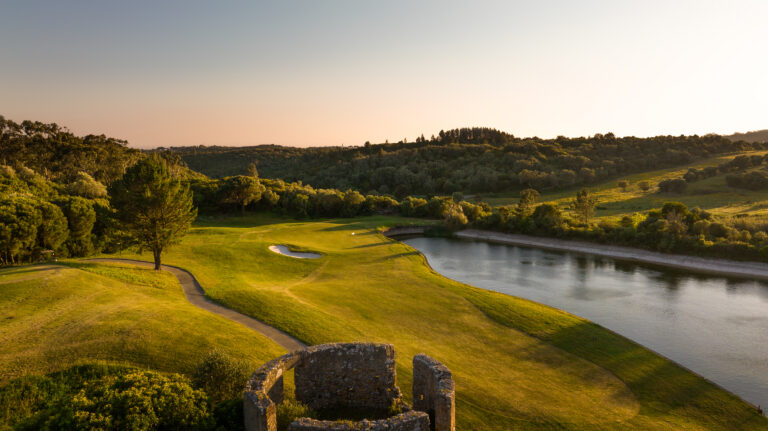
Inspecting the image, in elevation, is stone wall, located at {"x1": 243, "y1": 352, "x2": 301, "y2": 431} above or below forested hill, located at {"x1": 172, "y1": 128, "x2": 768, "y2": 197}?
below

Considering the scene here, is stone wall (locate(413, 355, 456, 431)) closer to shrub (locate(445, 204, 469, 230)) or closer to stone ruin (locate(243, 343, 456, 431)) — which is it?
stone ruin (locate(243, 343, 456, 431))

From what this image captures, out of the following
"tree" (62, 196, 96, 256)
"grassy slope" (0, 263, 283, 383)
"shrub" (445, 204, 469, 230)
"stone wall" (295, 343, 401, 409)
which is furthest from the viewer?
"shrub" (445, 204, 469, 230)

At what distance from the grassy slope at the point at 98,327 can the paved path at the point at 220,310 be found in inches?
33.7

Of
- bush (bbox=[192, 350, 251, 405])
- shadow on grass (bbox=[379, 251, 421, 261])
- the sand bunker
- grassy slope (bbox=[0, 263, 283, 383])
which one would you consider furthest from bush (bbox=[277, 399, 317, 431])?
shadow on grass (bbox=[379, 251, 421, 261])

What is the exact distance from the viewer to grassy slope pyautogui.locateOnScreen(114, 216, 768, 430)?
709 inches

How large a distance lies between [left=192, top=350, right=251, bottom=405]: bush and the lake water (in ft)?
90.1

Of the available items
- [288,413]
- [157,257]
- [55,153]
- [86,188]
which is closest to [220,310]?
[157,257]

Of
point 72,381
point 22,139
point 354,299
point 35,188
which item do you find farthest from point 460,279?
point 22,139

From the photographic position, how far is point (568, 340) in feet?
86.0

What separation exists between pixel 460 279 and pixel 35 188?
209 ft

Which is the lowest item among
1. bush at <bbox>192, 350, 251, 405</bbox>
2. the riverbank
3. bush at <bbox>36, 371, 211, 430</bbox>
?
the riverbank

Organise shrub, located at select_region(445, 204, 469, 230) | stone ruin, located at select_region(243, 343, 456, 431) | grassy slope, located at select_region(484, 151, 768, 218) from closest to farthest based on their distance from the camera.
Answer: stone ruin, located at select_region(243, 343, 456, 431) < grassy slope, located at select_region(484, 151, 768, 218) < shrub, located at select_region(445, 204, 469, 230)

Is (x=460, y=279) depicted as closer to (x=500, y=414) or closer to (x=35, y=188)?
(x=500, y=414)

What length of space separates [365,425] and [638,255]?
200ft
